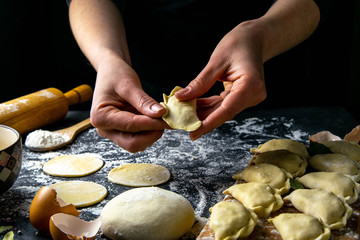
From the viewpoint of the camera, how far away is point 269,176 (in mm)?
1372

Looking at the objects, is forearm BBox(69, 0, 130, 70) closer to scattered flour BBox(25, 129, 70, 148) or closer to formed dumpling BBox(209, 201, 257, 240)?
scattered flour BBox(25, 129, 70, 148)

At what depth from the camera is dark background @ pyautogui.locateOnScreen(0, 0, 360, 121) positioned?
3137mm

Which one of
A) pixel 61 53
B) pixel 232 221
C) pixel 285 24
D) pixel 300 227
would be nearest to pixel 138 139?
pixel 232 221

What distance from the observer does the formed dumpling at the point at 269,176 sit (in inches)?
52.5

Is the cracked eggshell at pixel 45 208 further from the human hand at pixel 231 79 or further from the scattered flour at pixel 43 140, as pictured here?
the scattered flour at pixel 43 140

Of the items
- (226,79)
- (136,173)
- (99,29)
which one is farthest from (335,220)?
(99,29)

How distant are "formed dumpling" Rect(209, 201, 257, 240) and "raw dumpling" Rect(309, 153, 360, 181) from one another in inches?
17.6

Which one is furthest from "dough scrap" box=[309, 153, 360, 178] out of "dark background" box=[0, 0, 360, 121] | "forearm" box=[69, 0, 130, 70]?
"dark background" box=[0, 0, 360, 121]

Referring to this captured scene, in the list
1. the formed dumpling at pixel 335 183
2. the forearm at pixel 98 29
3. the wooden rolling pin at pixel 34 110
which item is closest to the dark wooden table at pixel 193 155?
the wooden rolling pin at pixel 34 110

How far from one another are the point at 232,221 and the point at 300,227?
18cm

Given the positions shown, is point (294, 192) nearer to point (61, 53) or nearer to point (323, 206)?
point (323, 206)

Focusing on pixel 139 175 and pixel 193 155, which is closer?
pixel 139 175

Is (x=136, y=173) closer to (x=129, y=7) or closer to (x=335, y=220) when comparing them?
(x=335, y=220)

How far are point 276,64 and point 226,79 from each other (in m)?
1.05
